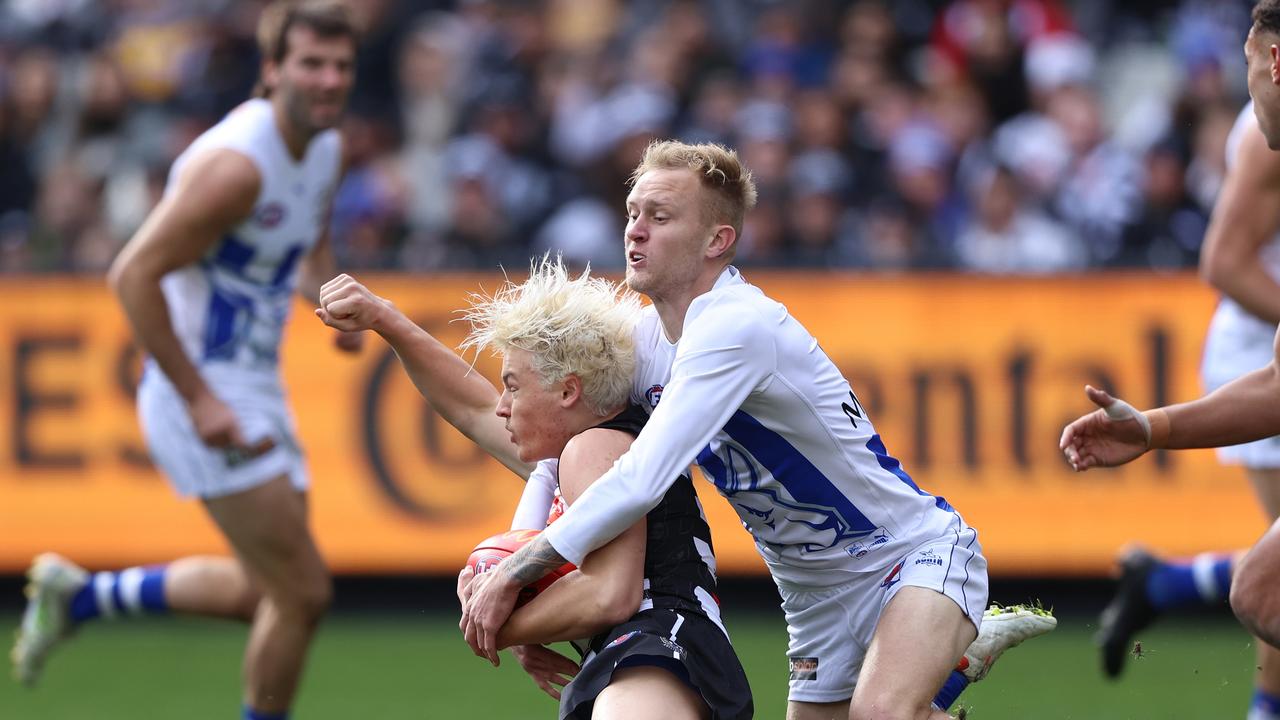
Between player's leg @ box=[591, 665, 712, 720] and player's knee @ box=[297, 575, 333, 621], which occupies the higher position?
player's leg @ box=[591, 665, 712, 720]

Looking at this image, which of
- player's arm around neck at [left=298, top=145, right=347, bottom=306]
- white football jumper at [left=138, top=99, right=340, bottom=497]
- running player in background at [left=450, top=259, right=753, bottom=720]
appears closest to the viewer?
running player in background at [left=450, top=259, right=753, bottom=720]

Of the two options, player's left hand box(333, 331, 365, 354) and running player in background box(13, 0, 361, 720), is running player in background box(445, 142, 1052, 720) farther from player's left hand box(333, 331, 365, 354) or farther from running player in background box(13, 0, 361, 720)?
running player in background box(13, 0, 361, 720)

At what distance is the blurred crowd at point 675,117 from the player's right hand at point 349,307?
5.25 m

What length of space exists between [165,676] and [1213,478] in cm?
540

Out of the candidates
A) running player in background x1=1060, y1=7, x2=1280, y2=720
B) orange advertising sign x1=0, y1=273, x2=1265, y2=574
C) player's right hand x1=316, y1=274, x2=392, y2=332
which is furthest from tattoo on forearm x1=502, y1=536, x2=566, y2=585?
orange advertising sign x1=0, y1=273, x2=1265, y2=574

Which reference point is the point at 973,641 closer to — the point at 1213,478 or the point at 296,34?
the point at 296,34

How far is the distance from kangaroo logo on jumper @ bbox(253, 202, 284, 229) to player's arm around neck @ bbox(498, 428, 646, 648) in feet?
8.76

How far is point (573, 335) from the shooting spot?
438cm

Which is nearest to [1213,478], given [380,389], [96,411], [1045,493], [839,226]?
[1045,493]

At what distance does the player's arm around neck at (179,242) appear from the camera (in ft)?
20.2

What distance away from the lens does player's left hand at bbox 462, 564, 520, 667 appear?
416 cm

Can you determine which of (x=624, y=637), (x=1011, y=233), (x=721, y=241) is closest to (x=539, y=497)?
(x=624, y=637)

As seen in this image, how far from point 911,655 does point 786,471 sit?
562 mm

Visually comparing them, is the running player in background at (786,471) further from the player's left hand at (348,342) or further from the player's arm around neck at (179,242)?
the player's arm around neck at (179,242)
